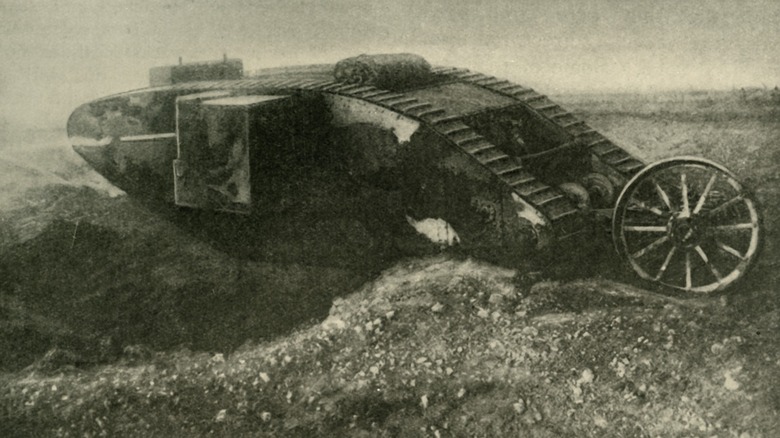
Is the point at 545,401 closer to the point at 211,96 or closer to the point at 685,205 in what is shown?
the point at 685,205

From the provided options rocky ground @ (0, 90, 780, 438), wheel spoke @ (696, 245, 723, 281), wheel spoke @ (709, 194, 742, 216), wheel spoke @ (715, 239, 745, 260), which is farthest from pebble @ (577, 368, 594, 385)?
wheel spoke @ (709, 194, 742, 216)

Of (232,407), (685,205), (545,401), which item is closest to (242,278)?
(232,407)

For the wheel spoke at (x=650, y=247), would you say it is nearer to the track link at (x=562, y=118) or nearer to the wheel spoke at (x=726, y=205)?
the wheel spoke at (x=726, y=205)

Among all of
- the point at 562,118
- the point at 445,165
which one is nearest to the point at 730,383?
the point at 445,165

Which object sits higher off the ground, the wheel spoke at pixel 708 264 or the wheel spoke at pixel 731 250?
the wheel spoke at pixel 731 250

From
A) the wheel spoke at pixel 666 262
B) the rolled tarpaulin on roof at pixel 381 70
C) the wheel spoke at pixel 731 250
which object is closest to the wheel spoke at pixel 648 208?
the wheel spoke at pixel 666 262

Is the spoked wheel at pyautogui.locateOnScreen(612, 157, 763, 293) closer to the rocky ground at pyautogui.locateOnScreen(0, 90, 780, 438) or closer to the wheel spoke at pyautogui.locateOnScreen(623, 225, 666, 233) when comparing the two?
the wheel spoke at pyautogui.locateOnScreen(623, 225, 666, 233)
